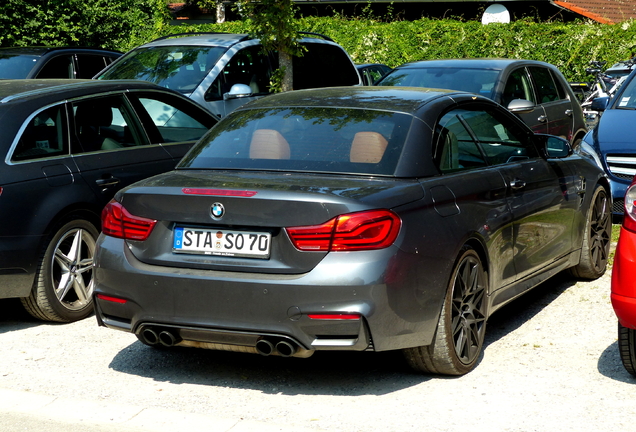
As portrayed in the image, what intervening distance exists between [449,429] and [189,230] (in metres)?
1.65

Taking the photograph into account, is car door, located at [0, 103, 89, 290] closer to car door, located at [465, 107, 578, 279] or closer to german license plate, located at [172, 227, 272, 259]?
german license plate, located at [172, 227, 272, 259]

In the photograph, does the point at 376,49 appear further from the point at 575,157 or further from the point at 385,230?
the point at 385,230

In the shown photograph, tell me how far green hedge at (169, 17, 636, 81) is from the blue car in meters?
11.0

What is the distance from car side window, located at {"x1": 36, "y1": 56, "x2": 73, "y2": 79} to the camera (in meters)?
12.7

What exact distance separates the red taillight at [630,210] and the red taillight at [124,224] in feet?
8.09

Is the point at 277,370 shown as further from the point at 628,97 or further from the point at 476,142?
the point at 628,97

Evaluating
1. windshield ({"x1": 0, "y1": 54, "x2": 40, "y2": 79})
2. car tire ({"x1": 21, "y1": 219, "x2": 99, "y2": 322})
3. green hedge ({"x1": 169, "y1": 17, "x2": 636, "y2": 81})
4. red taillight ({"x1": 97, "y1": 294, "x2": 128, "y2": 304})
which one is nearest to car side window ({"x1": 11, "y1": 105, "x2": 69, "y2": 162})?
car tire ({"x1": 21, "y1": 219, "x2": 99, "y2": 322})

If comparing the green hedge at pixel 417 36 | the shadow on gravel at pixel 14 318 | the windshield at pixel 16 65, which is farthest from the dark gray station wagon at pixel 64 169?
the green hedge at pixel 417 36

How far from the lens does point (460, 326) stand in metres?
5.31

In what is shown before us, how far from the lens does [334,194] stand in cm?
473

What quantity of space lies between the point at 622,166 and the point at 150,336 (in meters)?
6.27

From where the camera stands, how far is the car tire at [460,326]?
510 cm

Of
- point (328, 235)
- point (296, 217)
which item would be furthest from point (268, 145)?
point (328, 235)

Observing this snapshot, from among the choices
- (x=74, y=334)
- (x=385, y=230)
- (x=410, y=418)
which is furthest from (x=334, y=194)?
(x=74, y=334)
